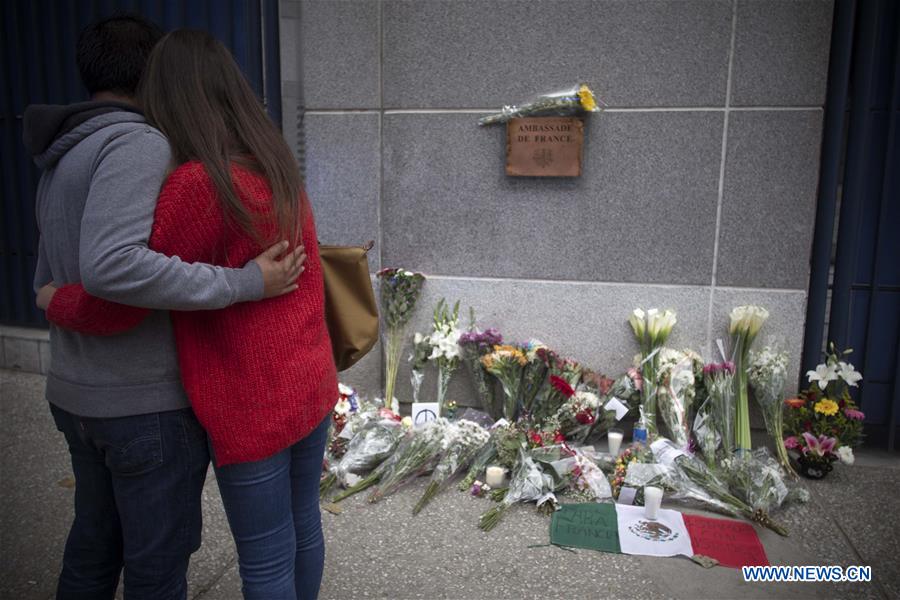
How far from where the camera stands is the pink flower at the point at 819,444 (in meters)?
3.44

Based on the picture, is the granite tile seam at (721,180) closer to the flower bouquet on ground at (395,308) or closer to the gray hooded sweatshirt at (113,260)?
the flower bouquet on ground at (395,308)

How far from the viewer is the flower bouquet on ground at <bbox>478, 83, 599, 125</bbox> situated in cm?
373

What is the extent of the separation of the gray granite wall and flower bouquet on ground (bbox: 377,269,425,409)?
113 millimetres

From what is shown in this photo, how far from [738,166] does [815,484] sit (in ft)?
5.64

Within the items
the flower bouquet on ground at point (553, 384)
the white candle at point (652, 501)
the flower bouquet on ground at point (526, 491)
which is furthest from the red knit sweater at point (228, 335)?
the flower bouquet on ground at point (553, 384)

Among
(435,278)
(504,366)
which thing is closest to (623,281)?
(504,366)

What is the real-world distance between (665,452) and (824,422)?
88 cm

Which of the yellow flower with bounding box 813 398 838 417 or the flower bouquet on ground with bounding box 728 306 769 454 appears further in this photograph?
the flower bouquet on ground with bounding box 728 306 769 454

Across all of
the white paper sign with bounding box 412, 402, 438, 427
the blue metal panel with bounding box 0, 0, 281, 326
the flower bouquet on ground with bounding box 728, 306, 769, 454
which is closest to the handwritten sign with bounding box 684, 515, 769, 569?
the flower bouquet on ground with bounding box 728, 306, 769, 454

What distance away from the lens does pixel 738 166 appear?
12.2 ft

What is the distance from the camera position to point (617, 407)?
372cm

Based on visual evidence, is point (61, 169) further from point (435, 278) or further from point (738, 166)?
point (738, 166)

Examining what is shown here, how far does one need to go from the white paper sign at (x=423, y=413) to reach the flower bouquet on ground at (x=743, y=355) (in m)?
1.65

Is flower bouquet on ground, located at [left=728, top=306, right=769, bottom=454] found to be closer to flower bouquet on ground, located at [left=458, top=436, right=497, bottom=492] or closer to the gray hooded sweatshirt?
flower bouquet on ground, located at [left=458, top=436, right=497, bottom=492]
